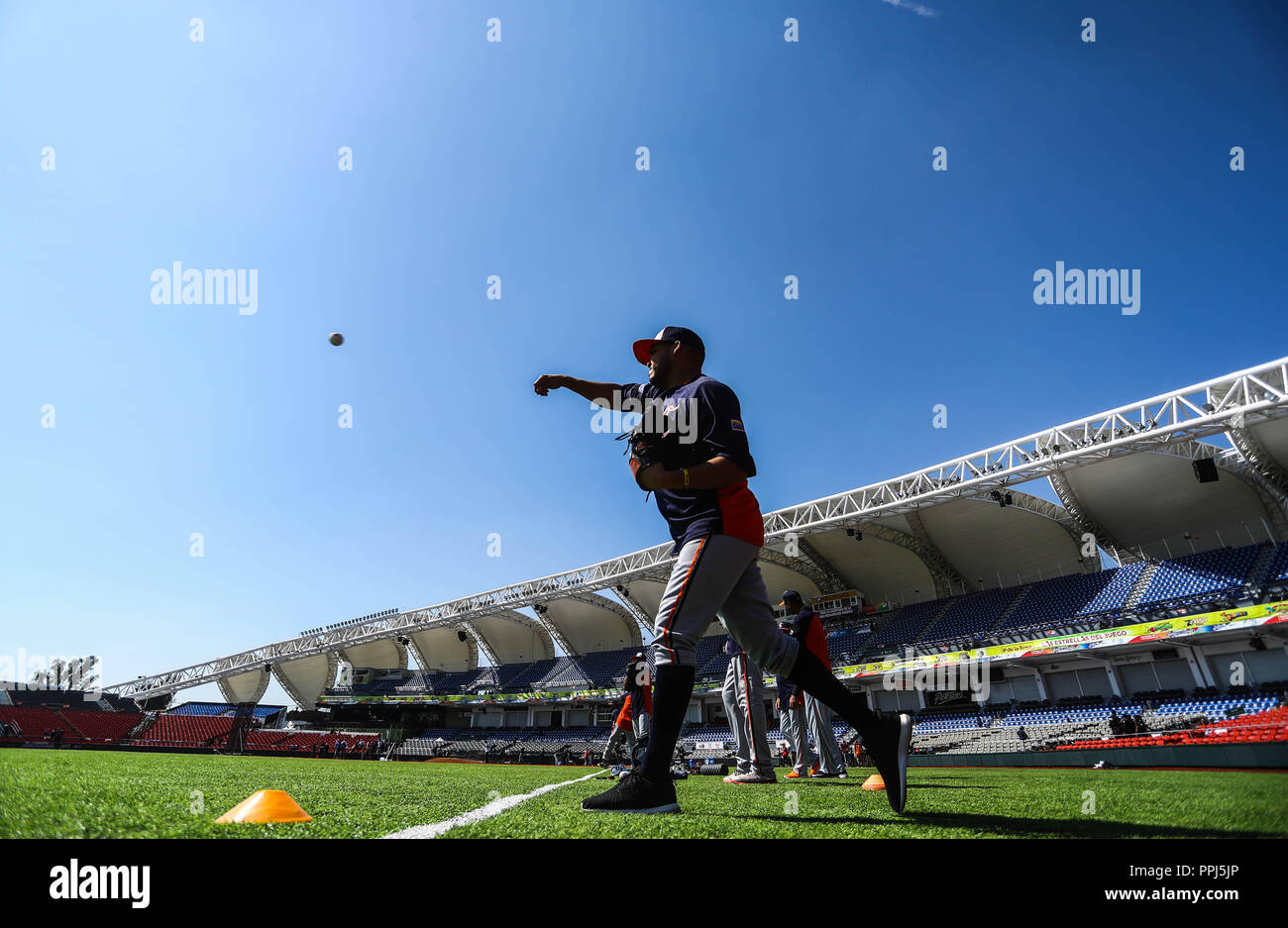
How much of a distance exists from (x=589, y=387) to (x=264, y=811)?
214 cm

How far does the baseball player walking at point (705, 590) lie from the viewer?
7.78 ft

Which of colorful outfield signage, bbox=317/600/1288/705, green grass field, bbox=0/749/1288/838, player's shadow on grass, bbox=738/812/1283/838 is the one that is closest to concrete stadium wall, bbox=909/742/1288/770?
green grass field, bbox=0/749/1288/838

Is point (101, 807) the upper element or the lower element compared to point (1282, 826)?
lower

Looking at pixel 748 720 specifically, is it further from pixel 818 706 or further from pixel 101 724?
pixel 101 724

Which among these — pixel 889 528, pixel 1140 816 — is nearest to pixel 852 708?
pixel 1140 816

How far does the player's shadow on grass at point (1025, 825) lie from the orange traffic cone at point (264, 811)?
69.7 inches

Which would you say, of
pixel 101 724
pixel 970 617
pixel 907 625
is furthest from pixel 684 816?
pixel 101 724

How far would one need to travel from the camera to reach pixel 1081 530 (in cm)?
2705

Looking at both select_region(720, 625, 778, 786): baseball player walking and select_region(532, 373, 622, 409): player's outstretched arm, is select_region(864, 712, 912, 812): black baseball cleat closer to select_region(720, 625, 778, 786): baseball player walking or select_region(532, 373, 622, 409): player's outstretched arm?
select_region(532, 373, 622, 409): player's outstretched arm

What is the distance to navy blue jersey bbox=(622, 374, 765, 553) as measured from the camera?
2.52 meters
